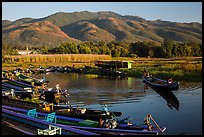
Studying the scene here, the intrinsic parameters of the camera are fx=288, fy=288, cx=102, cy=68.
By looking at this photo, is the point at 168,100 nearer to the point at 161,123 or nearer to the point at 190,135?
the point at 161,123

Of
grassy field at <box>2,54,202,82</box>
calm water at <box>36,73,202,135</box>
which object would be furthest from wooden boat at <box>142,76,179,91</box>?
grassy field at <box>2,54,202,82</box>

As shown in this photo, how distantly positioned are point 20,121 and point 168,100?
1761 cm

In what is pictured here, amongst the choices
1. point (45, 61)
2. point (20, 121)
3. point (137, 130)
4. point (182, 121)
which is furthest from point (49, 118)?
point (45, 61)

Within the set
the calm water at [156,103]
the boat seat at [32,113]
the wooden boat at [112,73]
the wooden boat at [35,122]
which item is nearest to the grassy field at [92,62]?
the wooden boat at [112,73]

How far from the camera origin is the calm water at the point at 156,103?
21.0 metres

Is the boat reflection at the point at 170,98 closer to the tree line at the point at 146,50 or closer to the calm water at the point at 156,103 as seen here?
the calm water at the point at 156,103

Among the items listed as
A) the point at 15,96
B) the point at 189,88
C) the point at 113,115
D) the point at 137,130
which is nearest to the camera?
the point at 137,130

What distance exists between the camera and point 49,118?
1802 cm

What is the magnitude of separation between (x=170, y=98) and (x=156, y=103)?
12.6ft

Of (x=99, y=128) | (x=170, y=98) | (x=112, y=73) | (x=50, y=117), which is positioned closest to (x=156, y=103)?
(x=170, y=98)

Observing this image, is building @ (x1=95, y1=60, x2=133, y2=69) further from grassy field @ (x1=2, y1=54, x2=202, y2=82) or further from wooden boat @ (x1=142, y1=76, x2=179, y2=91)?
wooden boat @ (x1=142, y1=76, x2=179, y2=91)

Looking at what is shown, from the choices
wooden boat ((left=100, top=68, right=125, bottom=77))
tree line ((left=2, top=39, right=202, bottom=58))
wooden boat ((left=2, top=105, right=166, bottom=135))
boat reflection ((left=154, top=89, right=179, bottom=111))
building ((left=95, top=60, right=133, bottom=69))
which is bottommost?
boat reflection ((left=154, top=89, right=179, bottom=111))

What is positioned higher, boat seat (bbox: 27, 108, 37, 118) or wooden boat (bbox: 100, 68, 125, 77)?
wooden boat (bbox: 100, 68, 125, 77)

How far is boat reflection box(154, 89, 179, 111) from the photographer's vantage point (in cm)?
2798
